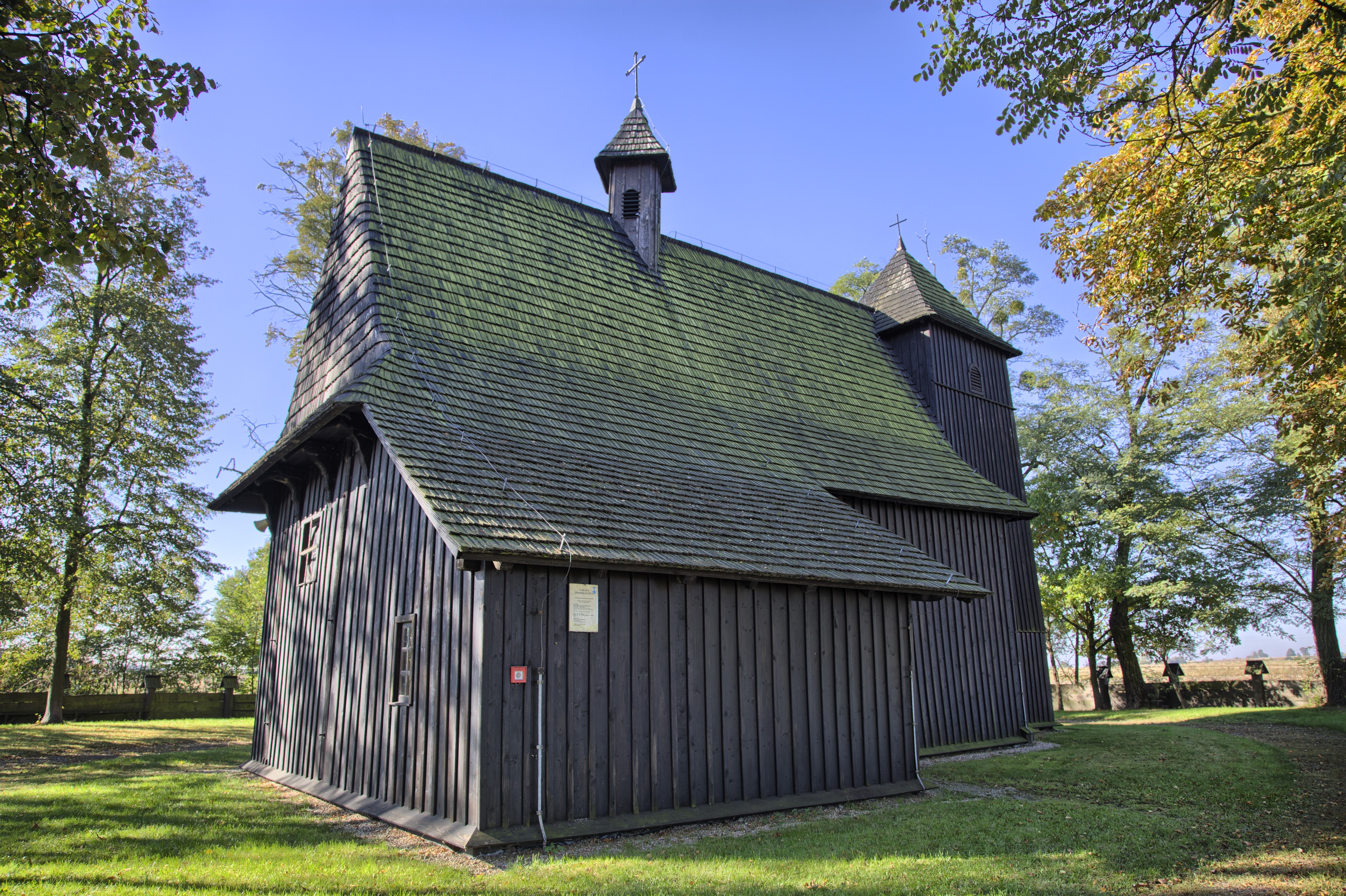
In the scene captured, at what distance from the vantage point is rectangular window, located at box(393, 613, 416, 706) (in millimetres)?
8844

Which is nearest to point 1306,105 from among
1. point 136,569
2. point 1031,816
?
point 1031,816

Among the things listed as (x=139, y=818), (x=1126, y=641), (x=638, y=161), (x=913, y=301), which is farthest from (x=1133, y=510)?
(x=139, y=818)

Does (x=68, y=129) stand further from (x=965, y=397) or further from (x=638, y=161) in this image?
(x=965, y=397)

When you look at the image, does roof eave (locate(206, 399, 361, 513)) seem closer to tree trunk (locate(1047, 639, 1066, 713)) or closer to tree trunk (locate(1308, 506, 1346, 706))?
tree trunk (locate(1308, 506, 1346, 706))

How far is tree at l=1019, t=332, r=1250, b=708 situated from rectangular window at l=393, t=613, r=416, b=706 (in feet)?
68.1

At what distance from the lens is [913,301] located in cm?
1911

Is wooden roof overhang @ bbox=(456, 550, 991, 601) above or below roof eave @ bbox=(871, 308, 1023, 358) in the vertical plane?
below

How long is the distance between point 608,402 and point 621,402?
268 millimetres

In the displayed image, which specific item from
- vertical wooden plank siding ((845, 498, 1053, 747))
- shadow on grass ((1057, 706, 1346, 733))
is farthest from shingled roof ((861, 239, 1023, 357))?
shadow on grass ((1057, 706, 1346, 733))

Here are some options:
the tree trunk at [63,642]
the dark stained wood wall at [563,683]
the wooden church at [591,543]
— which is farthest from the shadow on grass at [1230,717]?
the tree trunk at [63,642]

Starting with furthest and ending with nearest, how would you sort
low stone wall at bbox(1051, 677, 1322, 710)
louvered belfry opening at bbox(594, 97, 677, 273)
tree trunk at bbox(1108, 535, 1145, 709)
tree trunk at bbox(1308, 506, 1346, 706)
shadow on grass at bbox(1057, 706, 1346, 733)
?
tree trunk at bbox(1108, 535, 1145, 709) < low stone wall at bbox(1051, 677, 1322, 710) < tree trunk at bbox(1308, 506, 1346, 706) < shadow on grass at bbox(1057, 706, 1346, 733) < louvered belfry opening at bbox(594, 97, 677, 273)

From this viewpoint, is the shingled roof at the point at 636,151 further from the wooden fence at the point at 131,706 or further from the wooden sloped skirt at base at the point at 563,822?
the wooden fence at the point at 131,706

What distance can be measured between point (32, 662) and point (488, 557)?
2832cm

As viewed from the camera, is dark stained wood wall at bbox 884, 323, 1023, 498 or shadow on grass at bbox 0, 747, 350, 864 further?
dark stained wood wall at bbox 884, 323, 1023, 498
